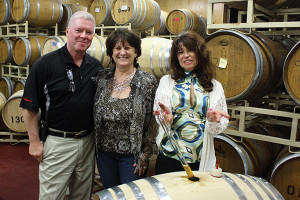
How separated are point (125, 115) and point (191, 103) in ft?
1.52

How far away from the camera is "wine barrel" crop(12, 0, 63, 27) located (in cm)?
622

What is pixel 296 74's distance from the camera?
2656 mm

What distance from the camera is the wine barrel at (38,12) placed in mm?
6219

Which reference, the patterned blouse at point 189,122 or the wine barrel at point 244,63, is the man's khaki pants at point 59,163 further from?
the wine barrel at point 244,63

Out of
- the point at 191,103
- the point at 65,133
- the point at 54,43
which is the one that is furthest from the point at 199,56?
the point at 54,43

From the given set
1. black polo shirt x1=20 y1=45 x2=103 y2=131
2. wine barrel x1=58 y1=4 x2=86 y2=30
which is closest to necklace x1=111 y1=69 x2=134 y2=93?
black polo shirt x1=20 y1=45 x2=103 y2=131

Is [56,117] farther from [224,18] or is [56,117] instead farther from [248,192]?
[224,18]

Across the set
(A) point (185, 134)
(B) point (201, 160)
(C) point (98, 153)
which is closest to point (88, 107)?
(C) point (98, 153)

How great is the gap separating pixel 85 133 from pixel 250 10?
2.03m

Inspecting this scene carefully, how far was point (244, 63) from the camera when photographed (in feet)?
9.36

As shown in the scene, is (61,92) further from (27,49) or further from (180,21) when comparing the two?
(180,21)

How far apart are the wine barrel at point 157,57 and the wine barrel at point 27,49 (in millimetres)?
3192

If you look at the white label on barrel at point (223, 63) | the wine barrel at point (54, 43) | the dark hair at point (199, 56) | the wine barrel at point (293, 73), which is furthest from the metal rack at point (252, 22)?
the wine barrel at point (54, 43)

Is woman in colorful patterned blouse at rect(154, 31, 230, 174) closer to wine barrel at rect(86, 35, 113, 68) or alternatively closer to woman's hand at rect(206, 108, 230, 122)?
woman's hand at rect(206, 108, 230, 122)
